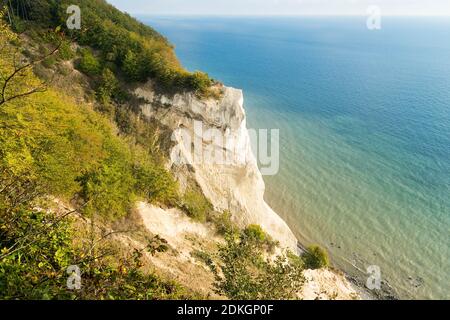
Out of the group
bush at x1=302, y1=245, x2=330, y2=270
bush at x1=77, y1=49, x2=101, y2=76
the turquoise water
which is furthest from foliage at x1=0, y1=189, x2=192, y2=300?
the turquoise water

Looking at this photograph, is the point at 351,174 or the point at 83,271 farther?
the point at 351,174

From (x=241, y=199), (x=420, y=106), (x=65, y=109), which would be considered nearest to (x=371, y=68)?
(x=420, y=106)

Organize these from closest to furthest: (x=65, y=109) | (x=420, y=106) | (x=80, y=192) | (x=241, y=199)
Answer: (x=80, y=192) → (x=65, y=109) → (x=241, y=199) → (x=420, y=106)

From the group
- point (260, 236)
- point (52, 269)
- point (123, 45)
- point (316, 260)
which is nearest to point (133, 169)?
point (260, 236)

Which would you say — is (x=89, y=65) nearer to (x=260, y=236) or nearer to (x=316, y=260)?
(x=260, y=236)
